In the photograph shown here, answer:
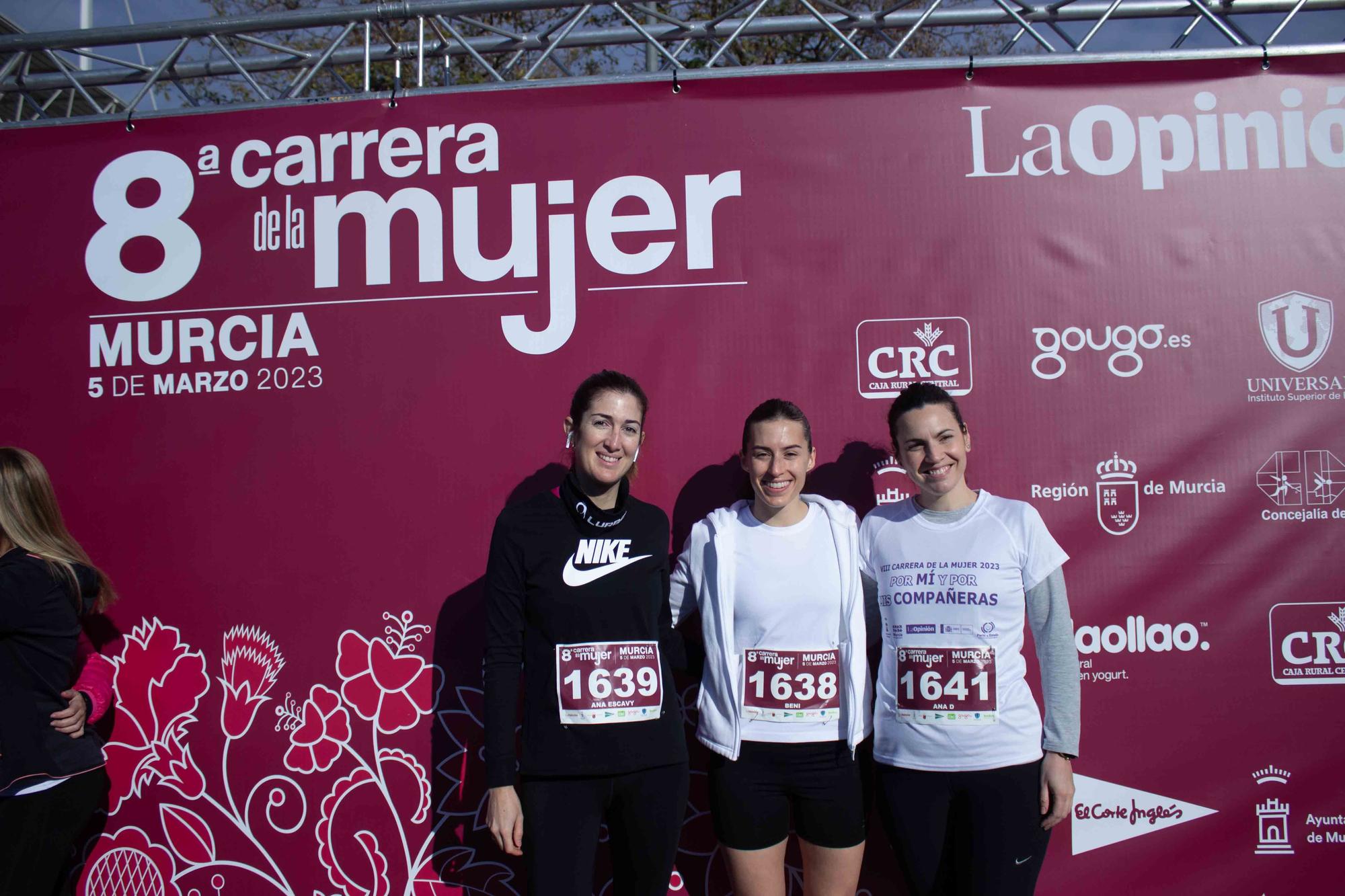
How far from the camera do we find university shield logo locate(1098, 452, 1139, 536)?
294 cm

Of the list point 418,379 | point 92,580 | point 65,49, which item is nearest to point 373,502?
point 418,379

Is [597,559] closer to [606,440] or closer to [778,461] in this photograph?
[606,440]

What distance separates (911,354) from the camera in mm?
3037

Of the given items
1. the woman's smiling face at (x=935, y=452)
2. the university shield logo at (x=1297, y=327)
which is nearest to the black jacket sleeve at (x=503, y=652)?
the woman's smiling face at (x=935, y=452)

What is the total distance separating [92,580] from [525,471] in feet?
4.49

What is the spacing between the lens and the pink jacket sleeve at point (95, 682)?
2773 millimetres

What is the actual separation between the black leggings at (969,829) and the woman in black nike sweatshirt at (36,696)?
92.5 inches

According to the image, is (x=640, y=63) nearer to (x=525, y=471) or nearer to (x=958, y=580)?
(x=525, y=471)

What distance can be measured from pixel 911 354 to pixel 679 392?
0.83 metres

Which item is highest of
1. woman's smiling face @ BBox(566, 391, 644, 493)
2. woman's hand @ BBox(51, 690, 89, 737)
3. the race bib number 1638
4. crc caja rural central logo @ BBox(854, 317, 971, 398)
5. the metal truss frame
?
the metal truss frame

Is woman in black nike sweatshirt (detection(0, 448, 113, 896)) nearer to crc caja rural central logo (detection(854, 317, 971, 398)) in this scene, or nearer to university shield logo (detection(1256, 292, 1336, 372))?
crc caja rural central logo (detection(854, 317, 971, 398))

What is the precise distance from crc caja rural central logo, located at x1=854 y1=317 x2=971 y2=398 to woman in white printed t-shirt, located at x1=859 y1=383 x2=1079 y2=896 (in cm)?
60

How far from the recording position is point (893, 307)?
120 inches

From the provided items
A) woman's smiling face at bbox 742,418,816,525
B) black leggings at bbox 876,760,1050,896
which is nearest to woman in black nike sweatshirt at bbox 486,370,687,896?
woman's smiling face at bbox 742,418,816,525
